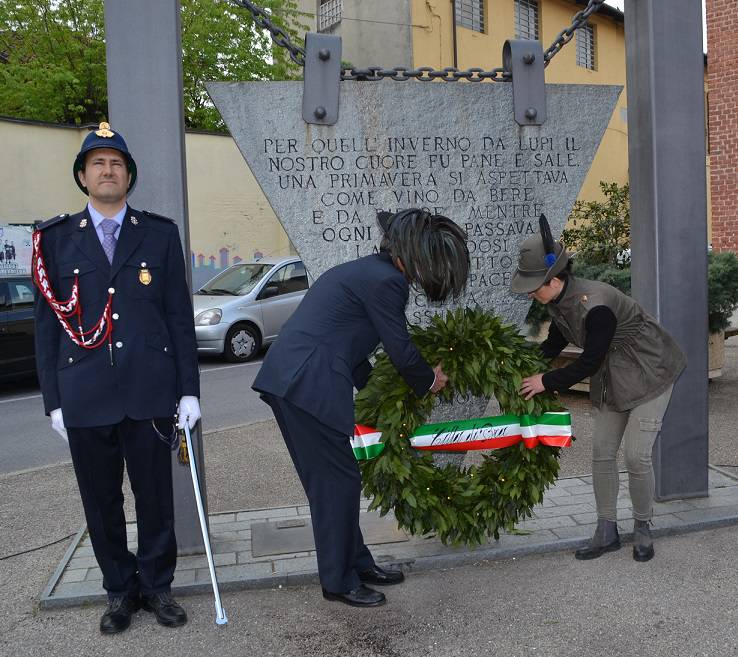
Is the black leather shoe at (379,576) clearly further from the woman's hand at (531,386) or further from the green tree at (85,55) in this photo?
the green tree at (85,55)

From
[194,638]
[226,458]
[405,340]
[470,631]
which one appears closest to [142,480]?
[194,638]

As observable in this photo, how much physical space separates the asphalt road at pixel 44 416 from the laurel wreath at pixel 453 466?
4.40m

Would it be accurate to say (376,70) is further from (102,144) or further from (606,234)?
(606,234)

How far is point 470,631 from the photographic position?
12.1 feet

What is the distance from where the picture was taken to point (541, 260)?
13.6ft

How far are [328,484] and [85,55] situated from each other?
2173 cm

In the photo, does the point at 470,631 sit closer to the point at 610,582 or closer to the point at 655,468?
the point at 610,582

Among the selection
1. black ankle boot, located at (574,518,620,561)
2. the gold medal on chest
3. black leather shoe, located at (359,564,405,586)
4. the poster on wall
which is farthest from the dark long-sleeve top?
the poster on wall

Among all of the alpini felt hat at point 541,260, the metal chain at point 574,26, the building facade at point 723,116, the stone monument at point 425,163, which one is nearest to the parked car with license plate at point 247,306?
the building facade at point 723,116

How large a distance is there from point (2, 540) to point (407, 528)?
2596mm

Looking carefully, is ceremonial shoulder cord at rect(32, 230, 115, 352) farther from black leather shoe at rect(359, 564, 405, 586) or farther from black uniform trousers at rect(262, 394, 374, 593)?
black leather shoe at rect(359, 564, 405, 586)

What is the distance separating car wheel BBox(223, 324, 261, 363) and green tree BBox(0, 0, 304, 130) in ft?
35.7

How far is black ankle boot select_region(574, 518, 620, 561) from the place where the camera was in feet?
14.6

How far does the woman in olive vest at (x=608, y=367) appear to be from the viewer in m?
4.13
